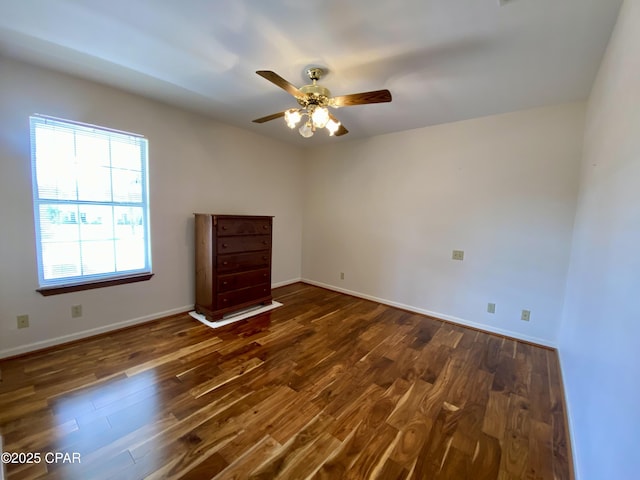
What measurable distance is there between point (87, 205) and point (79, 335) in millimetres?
1272

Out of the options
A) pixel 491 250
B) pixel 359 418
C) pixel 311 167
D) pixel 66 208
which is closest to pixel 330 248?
pixel 311 167

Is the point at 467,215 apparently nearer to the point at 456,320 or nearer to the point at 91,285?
the point at 456,320

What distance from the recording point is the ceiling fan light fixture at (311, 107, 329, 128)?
1.96 m

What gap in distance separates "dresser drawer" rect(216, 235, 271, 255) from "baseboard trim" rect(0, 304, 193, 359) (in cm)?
100

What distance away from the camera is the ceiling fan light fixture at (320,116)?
1.96 metres

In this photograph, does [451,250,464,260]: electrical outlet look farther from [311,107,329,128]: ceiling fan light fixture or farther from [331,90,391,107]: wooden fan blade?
[311,107,329,128]: ceiling fan light fixture

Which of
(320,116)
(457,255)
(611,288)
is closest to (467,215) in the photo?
(457,255)

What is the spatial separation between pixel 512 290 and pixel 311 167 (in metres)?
3.46

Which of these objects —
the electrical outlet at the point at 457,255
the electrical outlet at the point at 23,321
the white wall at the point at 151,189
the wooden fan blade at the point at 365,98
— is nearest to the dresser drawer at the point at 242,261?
the white wall at the point at 151,189

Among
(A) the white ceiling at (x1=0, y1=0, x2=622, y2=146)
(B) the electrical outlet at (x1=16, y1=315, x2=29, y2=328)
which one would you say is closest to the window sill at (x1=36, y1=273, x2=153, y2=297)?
(B) the electrical outlet at (x1=16, y1=315, x2=29, y2=328)

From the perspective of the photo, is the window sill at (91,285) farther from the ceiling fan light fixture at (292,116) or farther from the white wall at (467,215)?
the white wall at (467,215)

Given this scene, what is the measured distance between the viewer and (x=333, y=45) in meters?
1.80

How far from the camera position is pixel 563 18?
149cm

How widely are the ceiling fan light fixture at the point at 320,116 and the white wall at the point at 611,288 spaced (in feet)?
5.27
